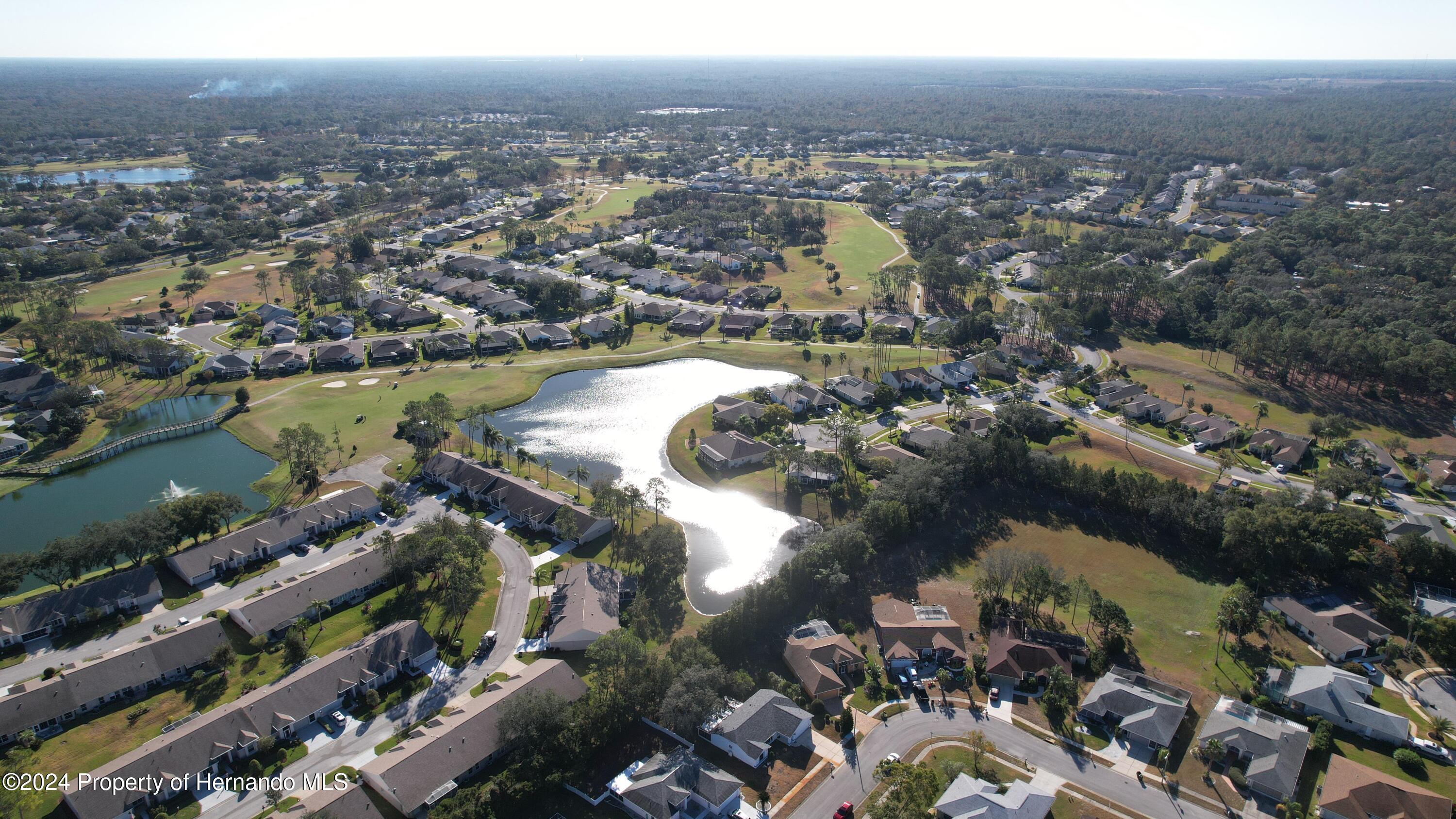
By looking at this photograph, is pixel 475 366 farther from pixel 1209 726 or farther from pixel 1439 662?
pixel 1439 662

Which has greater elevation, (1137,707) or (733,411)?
(733,411)

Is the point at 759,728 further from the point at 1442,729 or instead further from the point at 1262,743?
the point at 1442,729

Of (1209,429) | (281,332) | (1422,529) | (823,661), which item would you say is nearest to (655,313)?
(281,332)

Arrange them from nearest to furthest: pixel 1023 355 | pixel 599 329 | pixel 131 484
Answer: pixel 131 484
pixel 1023 355
pixel 599 329

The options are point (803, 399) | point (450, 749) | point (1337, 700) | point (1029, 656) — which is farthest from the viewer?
point (803, 399)

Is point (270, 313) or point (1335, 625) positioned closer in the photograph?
point (1335, 625)
